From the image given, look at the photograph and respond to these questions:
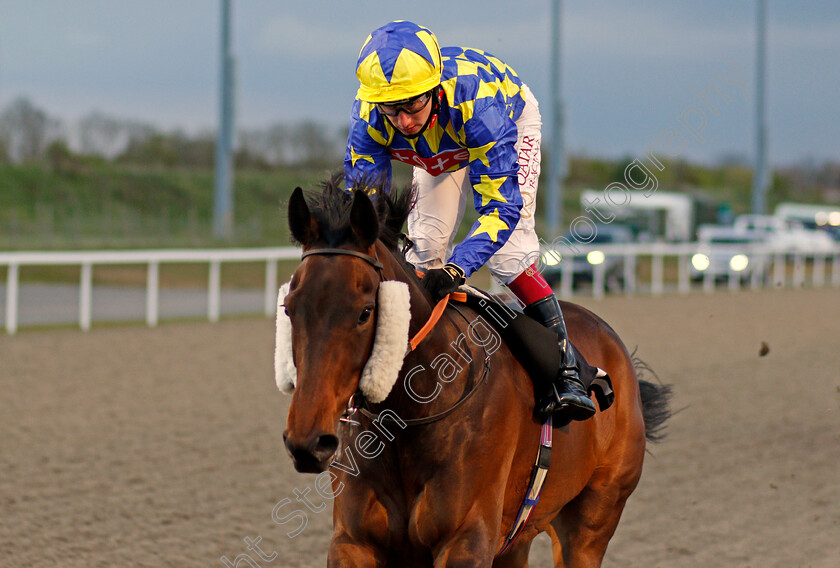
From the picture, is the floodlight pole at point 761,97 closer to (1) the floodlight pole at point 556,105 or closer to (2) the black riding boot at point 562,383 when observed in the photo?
(1) the floodlight pole at point 556,105

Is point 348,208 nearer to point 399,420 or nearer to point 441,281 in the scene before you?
point 441,281

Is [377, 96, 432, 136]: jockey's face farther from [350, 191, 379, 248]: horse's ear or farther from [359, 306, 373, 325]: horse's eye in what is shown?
[359, 306, 373, 325]: horse's eye

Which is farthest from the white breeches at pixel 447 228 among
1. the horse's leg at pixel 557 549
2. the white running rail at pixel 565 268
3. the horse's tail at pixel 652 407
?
the white running rail at pixel 565 268

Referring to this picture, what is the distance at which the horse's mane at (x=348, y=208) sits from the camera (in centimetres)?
225

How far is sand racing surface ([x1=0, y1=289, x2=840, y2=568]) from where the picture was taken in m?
4.05

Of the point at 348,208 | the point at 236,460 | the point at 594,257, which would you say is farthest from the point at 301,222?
the point at 236,460

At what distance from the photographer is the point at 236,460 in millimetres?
5547

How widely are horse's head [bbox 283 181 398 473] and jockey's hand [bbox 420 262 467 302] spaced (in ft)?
1.07

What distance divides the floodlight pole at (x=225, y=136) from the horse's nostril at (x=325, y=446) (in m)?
15.3

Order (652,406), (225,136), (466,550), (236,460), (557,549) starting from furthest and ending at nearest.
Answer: (225,136)
(236,460)
(652,406)
(557,549)
(466,550)

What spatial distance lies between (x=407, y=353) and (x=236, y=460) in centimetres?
341

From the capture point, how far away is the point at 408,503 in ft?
8.11

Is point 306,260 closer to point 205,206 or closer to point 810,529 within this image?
point 810,529

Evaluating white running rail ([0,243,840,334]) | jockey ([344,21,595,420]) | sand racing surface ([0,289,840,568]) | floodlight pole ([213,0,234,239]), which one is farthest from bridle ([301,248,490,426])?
floodlight pole ([213,0,234,239])
